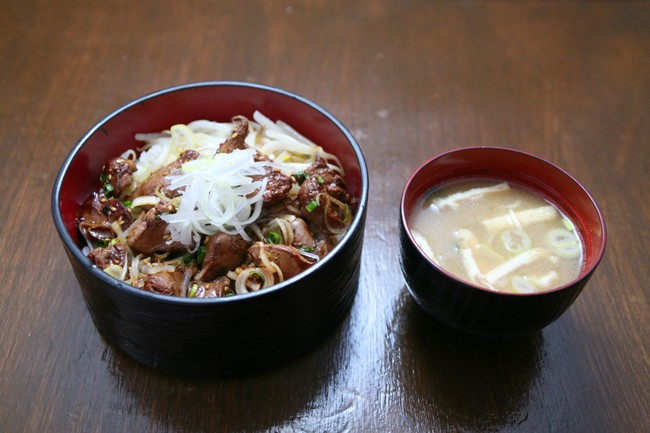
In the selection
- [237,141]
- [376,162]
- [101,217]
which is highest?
[237,141]

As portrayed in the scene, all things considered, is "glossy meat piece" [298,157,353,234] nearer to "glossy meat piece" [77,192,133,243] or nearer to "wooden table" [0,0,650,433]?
"wooden table" [0,0,650,433]

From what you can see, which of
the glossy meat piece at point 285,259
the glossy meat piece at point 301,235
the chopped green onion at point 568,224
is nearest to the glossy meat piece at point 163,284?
the glossy meat piece at point 285,259

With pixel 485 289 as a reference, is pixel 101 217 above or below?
below

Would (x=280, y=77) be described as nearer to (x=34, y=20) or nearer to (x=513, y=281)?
(x=34, y=20)

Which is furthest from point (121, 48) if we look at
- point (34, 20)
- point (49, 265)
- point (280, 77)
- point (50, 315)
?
point (50, 315)

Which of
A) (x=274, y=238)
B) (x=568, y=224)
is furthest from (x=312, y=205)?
(x=568, y=224)

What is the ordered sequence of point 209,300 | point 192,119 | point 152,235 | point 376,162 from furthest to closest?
point 376,162
point 192,119
point 152,235
point 209,300

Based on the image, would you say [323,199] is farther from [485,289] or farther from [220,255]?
[485,289]

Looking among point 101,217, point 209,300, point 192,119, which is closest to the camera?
point 209,300

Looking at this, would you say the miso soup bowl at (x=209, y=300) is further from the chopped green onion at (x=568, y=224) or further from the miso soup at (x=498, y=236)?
the chopped green onion at (x=568, y=224)
